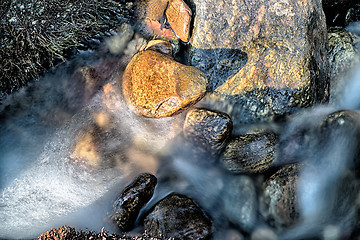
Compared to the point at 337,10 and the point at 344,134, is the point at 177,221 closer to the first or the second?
the point at 344,134

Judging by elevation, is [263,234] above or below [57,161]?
below

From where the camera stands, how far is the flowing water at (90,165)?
394 centimetres

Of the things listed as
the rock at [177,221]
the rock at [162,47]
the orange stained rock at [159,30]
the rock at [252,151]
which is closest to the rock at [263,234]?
the rock at [177,221]

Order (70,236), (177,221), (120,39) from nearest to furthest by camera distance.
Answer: (70,236) → (177,221) → (120,39)

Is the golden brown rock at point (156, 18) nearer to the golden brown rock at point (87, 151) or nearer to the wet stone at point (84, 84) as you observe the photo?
the wet stone at point (84, 84)

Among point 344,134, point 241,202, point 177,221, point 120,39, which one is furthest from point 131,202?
point 344,134

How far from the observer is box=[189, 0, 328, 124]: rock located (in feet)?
12.9

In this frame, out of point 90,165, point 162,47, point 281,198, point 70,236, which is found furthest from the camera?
point 162,47

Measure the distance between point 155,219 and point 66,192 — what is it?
1556 mm

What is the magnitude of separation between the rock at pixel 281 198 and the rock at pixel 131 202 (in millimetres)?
1735

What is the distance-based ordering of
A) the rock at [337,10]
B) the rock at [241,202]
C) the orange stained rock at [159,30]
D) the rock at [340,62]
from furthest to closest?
the rock at [337,10]
the orange stained rock at [159,30]
the rock at [340,62]
the rock at [241,202]

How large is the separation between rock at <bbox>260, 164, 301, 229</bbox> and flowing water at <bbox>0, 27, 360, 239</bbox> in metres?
0.12

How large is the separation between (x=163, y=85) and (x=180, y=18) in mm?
1309

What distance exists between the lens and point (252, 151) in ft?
13.2
